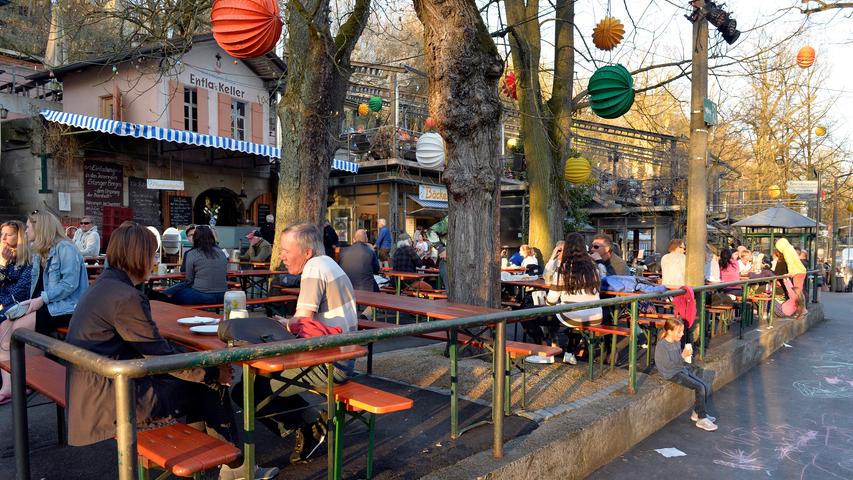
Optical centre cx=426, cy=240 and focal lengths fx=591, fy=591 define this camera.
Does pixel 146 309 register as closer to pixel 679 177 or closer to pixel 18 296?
pixel 18 296

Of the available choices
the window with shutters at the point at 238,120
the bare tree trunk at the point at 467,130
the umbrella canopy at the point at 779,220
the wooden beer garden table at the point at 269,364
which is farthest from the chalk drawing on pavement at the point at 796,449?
the window with shutters at the point at 238,120

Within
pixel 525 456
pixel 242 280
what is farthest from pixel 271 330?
pixel 242 280

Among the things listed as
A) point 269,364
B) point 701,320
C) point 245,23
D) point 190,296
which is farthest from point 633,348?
point 190,296

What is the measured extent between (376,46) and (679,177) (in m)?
16.9

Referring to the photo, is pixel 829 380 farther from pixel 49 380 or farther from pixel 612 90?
pixel 49 380

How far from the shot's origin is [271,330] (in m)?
2.90

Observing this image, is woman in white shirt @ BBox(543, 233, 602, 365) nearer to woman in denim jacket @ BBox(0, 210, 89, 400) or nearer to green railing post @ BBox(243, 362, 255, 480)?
green railing post @ BBox(243, 362, 255, 480)

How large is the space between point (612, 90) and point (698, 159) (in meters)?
1.36

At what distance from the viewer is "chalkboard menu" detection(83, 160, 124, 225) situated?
45.9 feet

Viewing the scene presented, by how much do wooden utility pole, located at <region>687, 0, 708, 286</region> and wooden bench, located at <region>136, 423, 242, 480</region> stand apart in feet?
18.9

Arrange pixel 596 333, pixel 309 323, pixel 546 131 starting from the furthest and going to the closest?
pixel 546 131 → pixel 596 333 → pixel 309 323

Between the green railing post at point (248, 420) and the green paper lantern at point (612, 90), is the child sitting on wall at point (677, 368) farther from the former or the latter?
the green railing post at point (248, 420)

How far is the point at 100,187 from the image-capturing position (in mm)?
14219

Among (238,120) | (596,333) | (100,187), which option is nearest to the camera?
(596,333)
